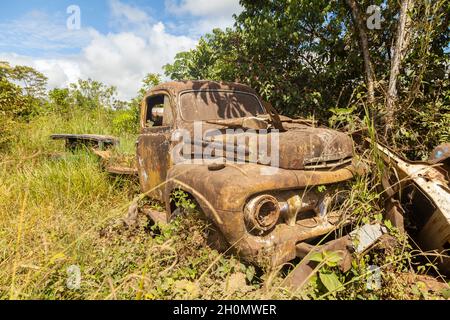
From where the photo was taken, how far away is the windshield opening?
3.51 metres

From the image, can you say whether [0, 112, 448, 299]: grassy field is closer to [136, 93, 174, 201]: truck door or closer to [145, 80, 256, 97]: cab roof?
[136, 93, 174, 201]: truck door

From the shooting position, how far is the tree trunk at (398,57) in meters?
4.18

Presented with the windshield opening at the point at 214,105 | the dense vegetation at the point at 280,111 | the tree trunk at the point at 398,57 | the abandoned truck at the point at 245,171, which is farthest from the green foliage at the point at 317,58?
the abandoned truck at the point at 245,171

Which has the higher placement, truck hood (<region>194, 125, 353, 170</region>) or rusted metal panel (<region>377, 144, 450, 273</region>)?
truck hood (<region>194, 125, 353, 170</region>)

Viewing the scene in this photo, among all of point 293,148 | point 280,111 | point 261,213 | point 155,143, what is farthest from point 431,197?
point 280,111

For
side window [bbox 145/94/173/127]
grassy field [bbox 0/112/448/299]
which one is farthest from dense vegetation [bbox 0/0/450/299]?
side window [bbox 145/94/173/127]

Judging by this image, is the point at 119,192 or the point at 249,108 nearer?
the point at 249,108

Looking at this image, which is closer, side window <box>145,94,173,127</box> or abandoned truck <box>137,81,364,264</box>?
abandoned truck <box>137,81,364,264</box>

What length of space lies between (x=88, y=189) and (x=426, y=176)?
4122 mm

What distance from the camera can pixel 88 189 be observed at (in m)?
4.47

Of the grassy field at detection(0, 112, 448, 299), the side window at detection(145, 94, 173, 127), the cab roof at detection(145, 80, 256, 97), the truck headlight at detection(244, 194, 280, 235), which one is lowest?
the grassy field at detection(0, 112, 448, 299)

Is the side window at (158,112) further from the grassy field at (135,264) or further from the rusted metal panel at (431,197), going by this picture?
the rusted metal panel at (431,197)
